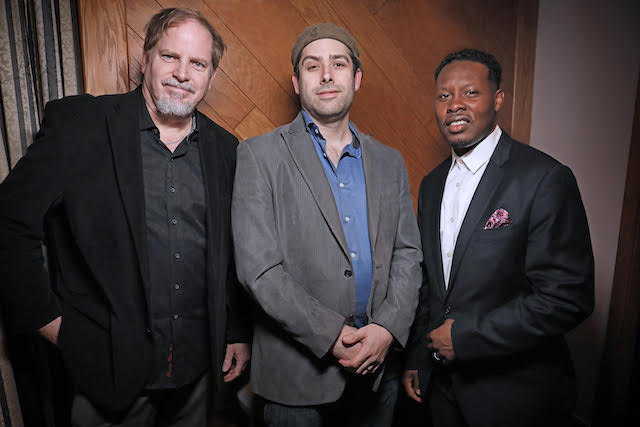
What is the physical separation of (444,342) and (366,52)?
5.20ft

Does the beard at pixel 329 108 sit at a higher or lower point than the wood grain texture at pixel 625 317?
higher

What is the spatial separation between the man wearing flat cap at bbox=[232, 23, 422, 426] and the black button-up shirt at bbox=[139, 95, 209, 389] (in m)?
0.19

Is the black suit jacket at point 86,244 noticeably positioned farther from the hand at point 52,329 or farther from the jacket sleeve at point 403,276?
the jacket sleeve at point 403,276

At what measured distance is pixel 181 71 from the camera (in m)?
1.44

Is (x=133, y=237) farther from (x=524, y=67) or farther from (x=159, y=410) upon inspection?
(x=524, y=67)

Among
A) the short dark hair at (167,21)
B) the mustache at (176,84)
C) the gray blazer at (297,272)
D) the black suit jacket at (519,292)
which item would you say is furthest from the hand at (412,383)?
the short dark hair at (167,21)

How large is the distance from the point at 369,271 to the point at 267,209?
45cm

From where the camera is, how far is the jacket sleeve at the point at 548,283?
1.32 m

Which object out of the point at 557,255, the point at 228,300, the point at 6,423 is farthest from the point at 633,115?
the point at 6,423

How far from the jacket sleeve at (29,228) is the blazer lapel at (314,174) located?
751 mm

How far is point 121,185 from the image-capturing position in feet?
4.27

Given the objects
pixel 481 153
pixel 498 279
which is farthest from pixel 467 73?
pixel 498 279

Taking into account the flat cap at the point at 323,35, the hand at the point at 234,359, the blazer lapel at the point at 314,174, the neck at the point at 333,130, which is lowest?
the hand at the point at 234,359

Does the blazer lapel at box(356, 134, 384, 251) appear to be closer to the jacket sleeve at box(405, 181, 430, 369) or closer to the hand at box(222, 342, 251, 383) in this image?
the jacket sleeve at box(405, 181, 430, 369)
